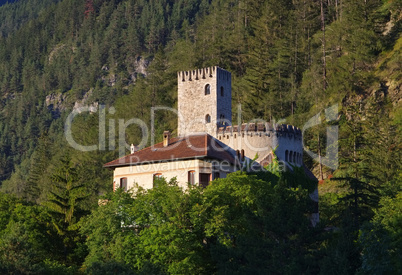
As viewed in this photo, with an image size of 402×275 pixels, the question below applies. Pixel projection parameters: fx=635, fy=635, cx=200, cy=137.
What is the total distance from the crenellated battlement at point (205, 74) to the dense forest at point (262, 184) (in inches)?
518

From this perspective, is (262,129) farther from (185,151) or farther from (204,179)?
(204,179)

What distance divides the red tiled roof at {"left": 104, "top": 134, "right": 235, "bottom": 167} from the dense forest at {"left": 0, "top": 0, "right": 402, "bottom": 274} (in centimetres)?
295

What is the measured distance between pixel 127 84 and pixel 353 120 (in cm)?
12240

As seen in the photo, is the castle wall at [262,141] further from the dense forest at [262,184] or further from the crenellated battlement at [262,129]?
the dense forest at [262,184]

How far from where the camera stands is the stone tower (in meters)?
58.5

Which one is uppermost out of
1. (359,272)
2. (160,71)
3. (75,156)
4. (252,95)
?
(160,71)

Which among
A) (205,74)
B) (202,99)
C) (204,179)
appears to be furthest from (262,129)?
(205,74)

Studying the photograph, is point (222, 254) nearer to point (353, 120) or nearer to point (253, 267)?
point (253, 267)

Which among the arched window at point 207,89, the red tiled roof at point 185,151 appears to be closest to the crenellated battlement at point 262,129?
the red tiled roof at point 185,151

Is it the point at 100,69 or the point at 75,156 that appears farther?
the point at 100,69

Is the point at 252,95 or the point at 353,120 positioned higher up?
the point at 252,95

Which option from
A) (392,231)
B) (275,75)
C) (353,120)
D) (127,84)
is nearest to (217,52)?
(275,75)

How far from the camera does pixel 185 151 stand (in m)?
49.0

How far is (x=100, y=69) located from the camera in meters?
196
